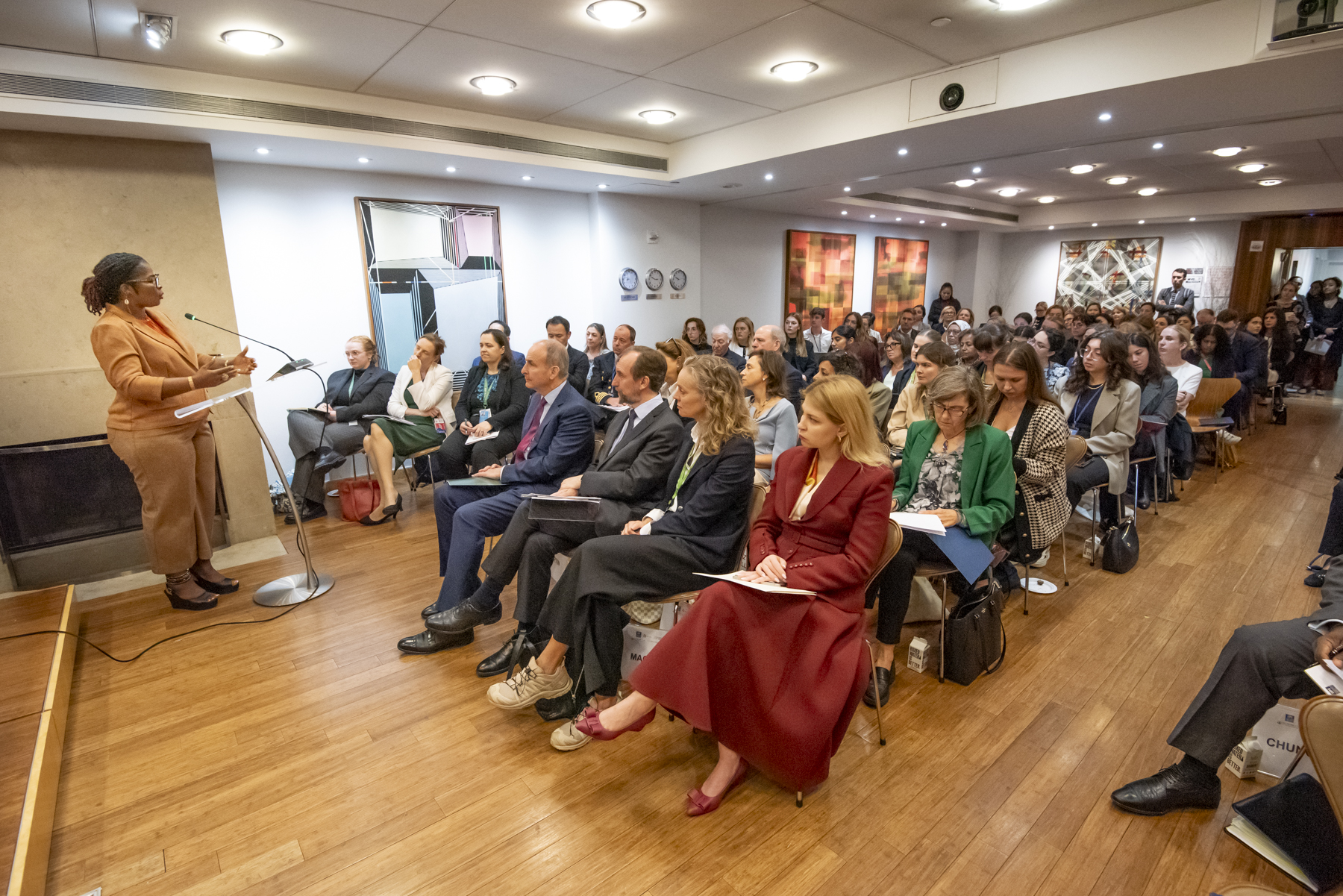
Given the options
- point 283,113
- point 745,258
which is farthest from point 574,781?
point 745,258

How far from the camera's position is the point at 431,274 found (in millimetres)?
6785

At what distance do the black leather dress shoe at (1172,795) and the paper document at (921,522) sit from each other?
1.04 meters

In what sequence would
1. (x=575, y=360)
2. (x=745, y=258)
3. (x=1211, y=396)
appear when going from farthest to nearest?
(x=745, y=258)
(x=575, y=360)
(x=1211, y=396)

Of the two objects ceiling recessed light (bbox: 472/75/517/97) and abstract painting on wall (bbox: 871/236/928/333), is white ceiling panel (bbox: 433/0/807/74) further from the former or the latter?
abstract painting on wall (bbox: 871/236/928/333)

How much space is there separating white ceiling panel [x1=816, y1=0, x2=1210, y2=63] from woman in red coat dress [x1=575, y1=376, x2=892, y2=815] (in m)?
2.60

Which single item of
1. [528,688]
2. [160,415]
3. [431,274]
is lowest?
[528,688]

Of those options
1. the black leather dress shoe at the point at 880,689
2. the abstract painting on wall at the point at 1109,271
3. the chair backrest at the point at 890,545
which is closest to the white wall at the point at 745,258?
the abstract painting on wall at the point at 1109,271

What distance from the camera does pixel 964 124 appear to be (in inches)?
193

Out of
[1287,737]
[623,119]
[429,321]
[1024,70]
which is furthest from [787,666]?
[429,321]

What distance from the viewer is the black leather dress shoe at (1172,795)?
2162 millimetres

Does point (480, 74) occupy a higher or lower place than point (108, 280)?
higher

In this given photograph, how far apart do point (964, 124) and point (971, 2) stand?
1.42 meters

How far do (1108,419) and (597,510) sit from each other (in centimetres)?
343

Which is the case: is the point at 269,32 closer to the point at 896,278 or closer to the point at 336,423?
the point at 336,423
